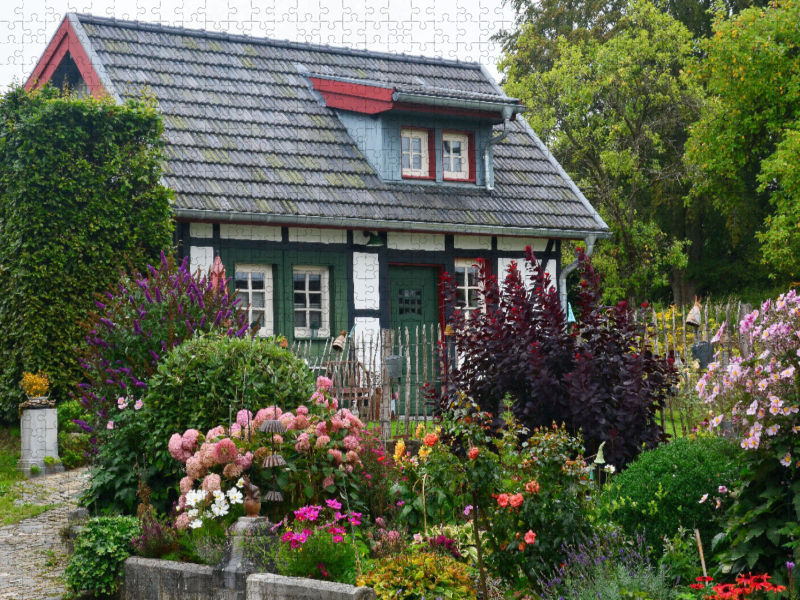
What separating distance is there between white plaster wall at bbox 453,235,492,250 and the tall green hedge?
530 cm

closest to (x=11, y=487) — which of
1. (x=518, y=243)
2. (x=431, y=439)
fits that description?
(x=431, y=439)

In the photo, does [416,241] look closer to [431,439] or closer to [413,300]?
[413,300]

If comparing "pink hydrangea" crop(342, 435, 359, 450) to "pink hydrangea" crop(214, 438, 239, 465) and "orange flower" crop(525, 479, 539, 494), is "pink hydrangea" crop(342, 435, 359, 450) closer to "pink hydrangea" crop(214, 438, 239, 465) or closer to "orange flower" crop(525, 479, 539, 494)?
"pink hydrangea" crop(214, 438, 239, 465)

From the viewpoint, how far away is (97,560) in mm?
6770

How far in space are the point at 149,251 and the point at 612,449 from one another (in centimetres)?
772

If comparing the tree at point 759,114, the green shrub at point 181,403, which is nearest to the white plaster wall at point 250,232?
the green shrub at point 181,403

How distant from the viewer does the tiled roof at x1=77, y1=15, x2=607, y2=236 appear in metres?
14.6

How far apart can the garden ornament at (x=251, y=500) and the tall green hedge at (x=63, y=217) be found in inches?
229

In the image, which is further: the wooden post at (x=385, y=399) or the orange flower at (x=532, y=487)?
the wooden post at (x=385, y=399)

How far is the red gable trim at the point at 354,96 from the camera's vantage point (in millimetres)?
16078

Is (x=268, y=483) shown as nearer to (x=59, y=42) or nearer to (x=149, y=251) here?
(x=149, y=251)

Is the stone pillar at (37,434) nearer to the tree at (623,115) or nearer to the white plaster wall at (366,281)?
the white plaster wall at (366,281)

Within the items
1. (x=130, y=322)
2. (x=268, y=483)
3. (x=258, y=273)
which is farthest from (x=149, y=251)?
(x=268, y=483)

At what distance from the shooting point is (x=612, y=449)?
689cm
